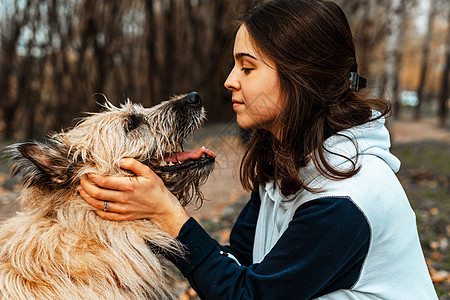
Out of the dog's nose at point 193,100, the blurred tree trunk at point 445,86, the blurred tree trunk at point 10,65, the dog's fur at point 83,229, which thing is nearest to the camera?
the dog's fur at point 83,229

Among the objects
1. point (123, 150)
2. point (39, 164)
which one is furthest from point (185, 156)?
point (39, 164)

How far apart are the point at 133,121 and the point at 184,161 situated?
0.39 m

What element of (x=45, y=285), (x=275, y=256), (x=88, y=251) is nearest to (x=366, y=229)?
(x=275, y=256)

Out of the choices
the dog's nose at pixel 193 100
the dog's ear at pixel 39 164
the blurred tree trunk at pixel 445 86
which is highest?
the dog's nose at pixel 193 100

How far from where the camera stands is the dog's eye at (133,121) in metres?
2.17

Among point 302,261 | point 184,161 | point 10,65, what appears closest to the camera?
point 302,261

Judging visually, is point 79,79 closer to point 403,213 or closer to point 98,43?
point 98,43

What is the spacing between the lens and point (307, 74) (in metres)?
1.75

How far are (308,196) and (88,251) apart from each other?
1.04 meters

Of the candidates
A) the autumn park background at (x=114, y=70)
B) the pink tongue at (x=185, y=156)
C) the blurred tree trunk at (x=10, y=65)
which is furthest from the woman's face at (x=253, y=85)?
the blurred tree trunk at (x=10, y=65)

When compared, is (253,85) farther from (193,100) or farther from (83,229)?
(83,229)

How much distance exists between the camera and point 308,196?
5.47 ft

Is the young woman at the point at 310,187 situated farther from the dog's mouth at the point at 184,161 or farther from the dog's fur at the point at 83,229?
the dog's mouth at the point at 184,161

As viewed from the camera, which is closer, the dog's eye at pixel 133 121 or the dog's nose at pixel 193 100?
the dog's eye at pixel 133 121
